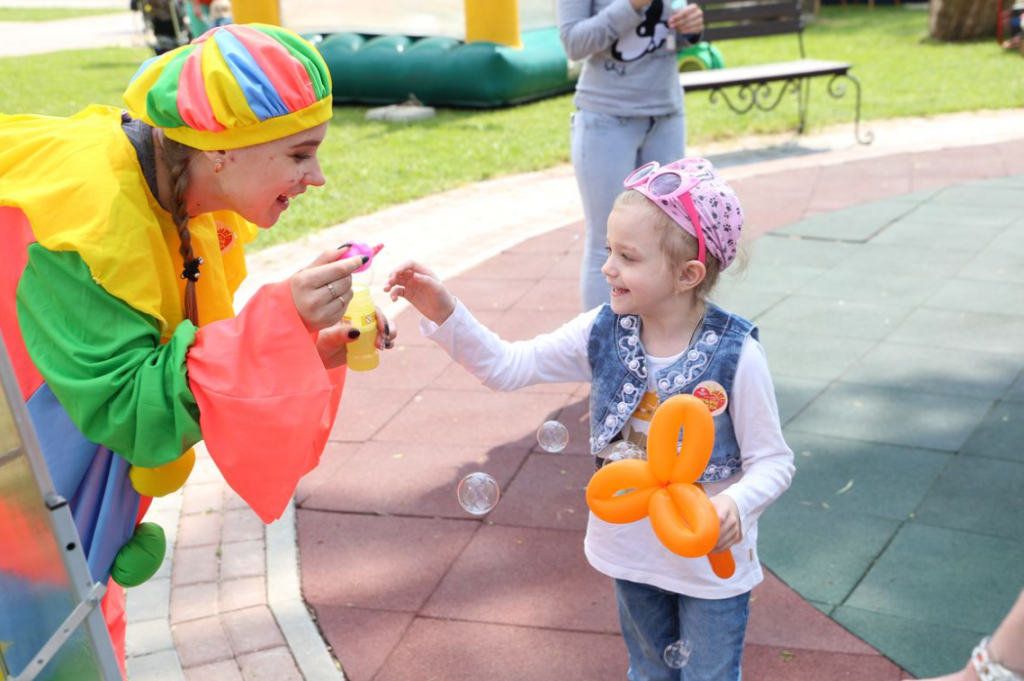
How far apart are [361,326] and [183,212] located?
45 centimetres

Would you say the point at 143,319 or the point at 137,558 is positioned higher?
the point at 143,319

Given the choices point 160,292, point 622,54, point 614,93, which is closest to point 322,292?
point 160,292

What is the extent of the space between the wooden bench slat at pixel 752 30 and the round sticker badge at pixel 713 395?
9.65 metres

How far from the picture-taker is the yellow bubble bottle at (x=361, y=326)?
8.37 feet

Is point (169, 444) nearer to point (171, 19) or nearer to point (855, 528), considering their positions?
Result: point (855, 528)

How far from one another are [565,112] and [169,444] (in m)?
11.6

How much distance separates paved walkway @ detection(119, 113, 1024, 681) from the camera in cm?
350

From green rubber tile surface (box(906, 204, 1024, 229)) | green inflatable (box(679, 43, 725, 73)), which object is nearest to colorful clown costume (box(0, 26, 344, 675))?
green rubber tile surface (box(906, 204, 1024, 229))

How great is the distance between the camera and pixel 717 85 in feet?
35.5

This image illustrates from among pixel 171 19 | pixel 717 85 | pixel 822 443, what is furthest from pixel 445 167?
pixel 171 19

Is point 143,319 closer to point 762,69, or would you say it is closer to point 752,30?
point 762,69

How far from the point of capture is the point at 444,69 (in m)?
13.4

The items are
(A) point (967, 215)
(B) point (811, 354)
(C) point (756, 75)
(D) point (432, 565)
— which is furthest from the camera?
(C) point (756, 75)

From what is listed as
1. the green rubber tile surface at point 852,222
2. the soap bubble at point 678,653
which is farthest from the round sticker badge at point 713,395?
the green rubber tile surface at point 852,222
